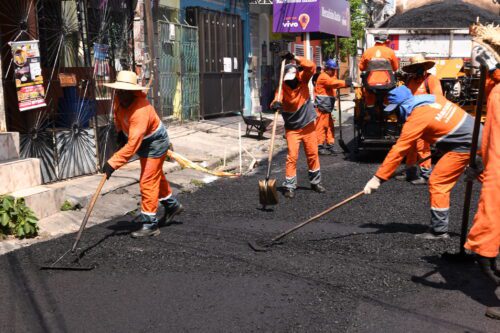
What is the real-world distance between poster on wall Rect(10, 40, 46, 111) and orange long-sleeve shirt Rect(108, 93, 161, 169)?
6.24ft

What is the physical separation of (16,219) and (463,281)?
429 centimetres

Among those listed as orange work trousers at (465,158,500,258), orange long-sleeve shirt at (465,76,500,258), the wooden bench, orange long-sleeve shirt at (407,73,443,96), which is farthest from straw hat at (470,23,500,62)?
the wooden bench

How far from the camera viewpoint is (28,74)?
7.29 metres

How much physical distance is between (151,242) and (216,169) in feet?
15.0

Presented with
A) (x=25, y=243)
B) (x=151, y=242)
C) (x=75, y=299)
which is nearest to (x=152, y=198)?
(x=151, y=242)

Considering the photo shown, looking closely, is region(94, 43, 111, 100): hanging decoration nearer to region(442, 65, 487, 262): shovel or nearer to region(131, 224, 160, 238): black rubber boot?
region(131, 224, 160, 238): black rubber boot

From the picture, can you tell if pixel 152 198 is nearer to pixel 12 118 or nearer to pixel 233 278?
pixel 233 278

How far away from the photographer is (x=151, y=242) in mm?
5762

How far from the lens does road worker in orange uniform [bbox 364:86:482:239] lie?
5011mm

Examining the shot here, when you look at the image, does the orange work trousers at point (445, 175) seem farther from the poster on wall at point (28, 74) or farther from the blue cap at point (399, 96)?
the poster on wall at point (28, 74)

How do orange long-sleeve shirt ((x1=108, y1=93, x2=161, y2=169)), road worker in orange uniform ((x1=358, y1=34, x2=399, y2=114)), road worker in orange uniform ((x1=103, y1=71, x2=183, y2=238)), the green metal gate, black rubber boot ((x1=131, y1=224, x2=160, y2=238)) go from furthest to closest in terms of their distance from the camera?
1. the green metal gate
2. road worker in orange uniform ((x1=358, y1=34, x2=399, y2=114))
3. black rubber boot ((x1=131, y1=224, x2=160, y2=238))
4. road worker in orange uniform ((x1=103, y1=71, x2=183, y2=238))
5. orange long-sleeve shirt ((x1=108, y1=93, x2=161, y2=169))

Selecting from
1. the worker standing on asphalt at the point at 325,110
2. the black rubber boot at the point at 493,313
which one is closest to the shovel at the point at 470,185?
the black rubber boot at the point at 493,313

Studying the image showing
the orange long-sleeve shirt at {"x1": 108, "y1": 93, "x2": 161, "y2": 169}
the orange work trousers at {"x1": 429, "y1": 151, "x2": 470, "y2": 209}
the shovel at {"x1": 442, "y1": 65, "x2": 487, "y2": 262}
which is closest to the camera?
the shovel at {"x1": 442, "y1": 65, "x2": 487, "y2": 262}

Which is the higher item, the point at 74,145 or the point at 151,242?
the point at 74,145
